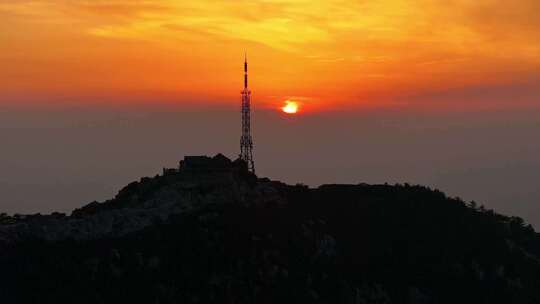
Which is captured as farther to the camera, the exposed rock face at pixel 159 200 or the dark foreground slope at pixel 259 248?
the exposed rock face at pixel 159 200

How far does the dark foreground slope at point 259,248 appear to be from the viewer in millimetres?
75000

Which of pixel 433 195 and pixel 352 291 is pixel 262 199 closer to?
pixel 352 291

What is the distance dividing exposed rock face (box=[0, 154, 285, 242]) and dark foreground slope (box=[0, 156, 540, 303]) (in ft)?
0.56

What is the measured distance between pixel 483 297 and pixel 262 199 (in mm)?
24345

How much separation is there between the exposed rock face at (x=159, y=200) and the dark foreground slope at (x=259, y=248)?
6.8 inches

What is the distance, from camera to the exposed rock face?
81.2m

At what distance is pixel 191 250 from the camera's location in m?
79.8

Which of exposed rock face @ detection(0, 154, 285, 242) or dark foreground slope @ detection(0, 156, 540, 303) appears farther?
exposed rock face @ detection(0, 154, 285, 242)

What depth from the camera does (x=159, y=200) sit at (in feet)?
296

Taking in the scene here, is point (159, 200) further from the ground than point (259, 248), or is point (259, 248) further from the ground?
point (159, 200)

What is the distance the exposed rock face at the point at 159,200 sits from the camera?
81.2m

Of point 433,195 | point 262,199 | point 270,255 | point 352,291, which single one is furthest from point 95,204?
point 433,195

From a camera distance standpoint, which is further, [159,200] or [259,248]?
[159,200]

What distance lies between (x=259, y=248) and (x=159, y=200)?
13319 mm
